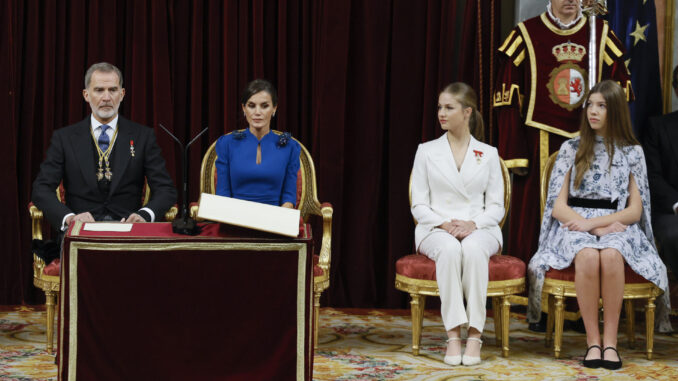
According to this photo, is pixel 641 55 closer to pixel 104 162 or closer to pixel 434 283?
pixel 434 283

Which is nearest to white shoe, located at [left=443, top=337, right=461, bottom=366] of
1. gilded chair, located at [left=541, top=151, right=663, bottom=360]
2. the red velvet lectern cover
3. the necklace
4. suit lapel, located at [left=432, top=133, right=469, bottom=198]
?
gilded chair, located at [left=541, top=151, right=663, bottom=360]

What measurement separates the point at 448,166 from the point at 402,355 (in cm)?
97

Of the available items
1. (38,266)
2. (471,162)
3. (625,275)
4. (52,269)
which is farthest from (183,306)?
(625,275)

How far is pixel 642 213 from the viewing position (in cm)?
427

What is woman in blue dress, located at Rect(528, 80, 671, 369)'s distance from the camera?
12.9ft

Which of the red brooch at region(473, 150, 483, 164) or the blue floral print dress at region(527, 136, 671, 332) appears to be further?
the red brooch at region(473, 150, 483, 164)

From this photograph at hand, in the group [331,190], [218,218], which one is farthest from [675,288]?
[218,218]

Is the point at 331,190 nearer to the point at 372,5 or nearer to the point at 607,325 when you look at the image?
the point at 372,5

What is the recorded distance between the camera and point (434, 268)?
399cm

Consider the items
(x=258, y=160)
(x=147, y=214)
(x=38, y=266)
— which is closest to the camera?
(x=147, y=214)

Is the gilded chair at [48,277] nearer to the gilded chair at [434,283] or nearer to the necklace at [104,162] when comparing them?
the necklace at [104,162]

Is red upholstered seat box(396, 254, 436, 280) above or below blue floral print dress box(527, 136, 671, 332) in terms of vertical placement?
below

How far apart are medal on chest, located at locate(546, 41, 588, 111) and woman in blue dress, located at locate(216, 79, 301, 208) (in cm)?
152

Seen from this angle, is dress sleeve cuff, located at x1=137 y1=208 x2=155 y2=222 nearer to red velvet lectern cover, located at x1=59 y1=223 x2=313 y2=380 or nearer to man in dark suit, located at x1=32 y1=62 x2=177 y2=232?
man in dark suit, located at x1=32 y1=62 x2=177 y2=232
